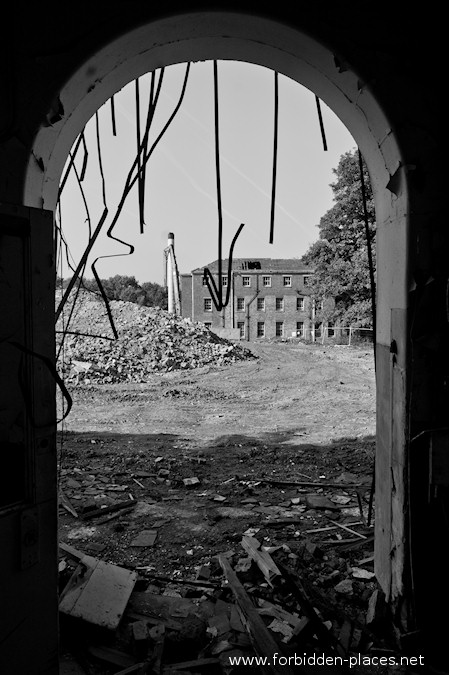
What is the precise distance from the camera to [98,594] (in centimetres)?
356

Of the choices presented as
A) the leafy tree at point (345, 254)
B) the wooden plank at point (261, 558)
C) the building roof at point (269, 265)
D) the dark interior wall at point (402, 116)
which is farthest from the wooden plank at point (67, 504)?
the building roof at point (269, 265)

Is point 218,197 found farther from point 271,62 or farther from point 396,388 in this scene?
point 396,388

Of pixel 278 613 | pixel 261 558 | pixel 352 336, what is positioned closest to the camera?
pixel 278 613

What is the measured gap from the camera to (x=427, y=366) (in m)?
2.73

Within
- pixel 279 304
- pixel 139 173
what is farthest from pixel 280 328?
pixel 139 173

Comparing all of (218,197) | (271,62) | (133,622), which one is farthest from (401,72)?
(133,622)

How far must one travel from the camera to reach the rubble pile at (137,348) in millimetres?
19458

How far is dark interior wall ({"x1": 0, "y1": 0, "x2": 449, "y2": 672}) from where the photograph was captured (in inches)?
99.8

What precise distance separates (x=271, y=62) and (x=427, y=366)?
7.45 feet

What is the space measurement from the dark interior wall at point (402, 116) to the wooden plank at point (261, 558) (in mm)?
1336

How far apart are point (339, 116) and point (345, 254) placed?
87.6ft

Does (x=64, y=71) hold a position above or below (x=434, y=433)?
above

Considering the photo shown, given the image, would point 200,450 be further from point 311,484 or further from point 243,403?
point 243,403

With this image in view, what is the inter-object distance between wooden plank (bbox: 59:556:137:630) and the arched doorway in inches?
74.2
